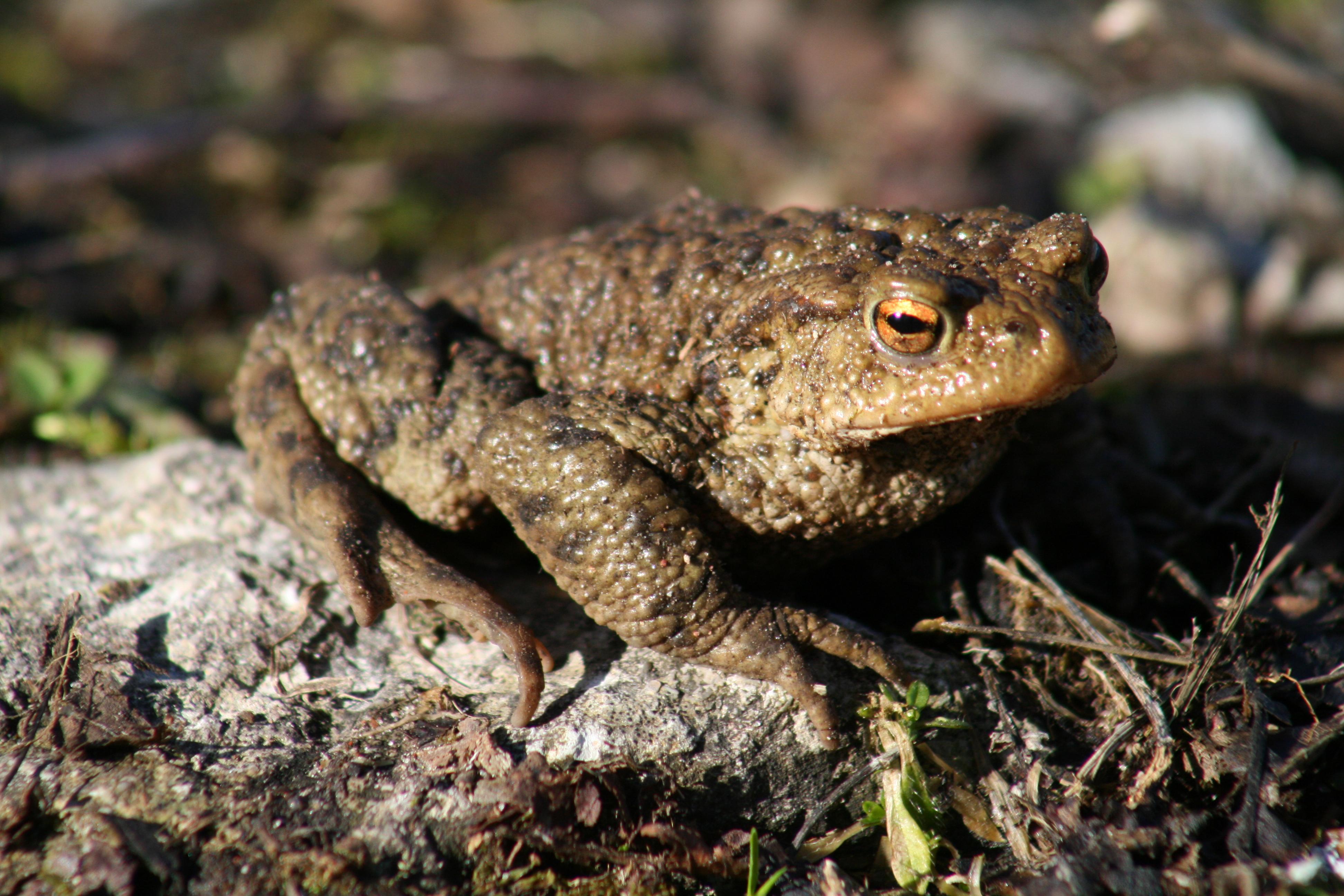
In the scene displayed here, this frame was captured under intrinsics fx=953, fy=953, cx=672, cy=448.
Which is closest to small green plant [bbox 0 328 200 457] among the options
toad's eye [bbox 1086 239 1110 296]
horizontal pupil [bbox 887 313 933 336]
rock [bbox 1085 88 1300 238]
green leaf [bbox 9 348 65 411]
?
green leaf [bbox 9 348 65 411]

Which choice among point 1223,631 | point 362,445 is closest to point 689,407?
point 362,445

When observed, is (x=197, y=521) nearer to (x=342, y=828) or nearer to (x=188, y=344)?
(x=342, y=828)

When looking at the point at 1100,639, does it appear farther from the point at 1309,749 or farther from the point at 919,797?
the point at 919,797

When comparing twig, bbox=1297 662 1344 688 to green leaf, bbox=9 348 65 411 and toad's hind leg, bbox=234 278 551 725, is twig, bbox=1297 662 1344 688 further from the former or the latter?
green leaf, bbox=9 348 65 411

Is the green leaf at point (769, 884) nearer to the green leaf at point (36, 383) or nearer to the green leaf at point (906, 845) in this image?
the green leaf at point (906, 845)

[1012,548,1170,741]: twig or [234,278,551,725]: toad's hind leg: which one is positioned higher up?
[234,278,551,725]: toad's hind leg

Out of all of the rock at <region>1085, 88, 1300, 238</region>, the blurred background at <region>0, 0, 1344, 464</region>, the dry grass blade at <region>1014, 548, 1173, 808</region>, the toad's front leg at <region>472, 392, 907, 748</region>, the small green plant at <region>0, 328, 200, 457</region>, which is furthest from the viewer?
the rock at <region>1085, 88, 1300, 238</region>

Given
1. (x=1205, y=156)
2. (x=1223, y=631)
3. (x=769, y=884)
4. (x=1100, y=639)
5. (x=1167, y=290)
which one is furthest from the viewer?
(x=1205, y=156)
